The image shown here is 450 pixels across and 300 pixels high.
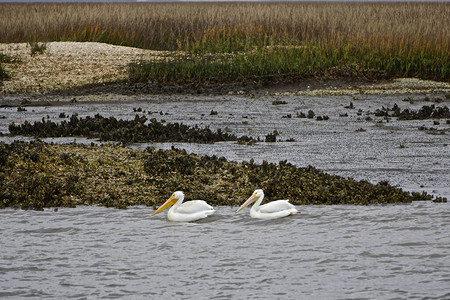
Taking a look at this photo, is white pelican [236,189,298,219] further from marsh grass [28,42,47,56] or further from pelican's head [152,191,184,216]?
marsh grass [28,42,47,56]

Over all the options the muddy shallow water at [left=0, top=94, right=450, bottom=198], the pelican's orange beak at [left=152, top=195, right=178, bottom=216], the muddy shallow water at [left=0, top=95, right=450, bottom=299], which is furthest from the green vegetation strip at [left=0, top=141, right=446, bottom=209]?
the muddy shallow water at [left=0, top=94, right=450, bottom=198]

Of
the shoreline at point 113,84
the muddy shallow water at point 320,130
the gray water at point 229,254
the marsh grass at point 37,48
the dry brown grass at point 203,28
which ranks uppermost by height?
the dry brown grass at point 203,28

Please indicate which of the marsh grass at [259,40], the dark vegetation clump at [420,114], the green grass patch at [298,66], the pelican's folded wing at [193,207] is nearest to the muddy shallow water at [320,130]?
the dark vegetation clump at [420,114]

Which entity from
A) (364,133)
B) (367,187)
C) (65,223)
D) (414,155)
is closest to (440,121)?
(364,133)

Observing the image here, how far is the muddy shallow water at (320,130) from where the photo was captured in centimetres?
1440

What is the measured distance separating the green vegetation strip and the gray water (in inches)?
14.2

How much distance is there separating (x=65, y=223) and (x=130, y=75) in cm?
2067

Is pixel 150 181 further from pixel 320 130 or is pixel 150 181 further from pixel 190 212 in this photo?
pixel 320 130

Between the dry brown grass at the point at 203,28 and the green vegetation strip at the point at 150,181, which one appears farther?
the dry brown grass at the point at 203,28

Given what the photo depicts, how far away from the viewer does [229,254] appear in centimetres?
900

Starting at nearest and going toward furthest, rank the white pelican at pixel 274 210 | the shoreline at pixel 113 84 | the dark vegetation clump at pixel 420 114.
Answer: the white pelican at pixel 274 210, the dark vegetation clump at pixel 420 114, the shoreline at pixel 113 84

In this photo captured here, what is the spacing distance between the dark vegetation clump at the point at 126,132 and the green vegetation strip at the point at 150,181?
350cm

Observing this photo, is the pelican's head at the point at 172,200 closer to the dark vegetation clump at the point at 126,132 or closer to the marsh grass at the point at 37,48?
the dark vegetation clump at the point at 126,132

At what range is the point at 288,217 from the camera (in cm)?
1070
